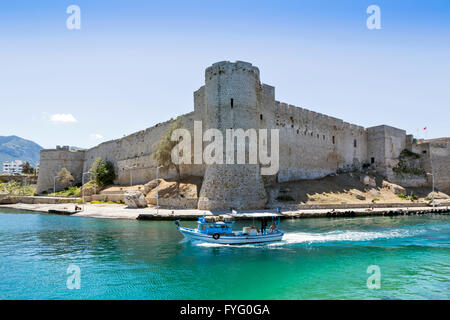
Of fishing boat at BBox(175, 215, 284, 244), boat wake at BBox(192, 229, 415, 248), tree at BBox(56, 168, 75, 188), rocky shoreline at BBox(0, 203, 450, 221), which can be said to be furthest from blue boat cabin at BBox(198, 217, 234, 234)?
tree at BBox(56, 168, 75, 188)

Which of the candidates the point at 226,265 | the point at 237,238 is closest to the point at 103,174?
the point at 237,238

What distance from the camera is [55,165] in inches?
2319

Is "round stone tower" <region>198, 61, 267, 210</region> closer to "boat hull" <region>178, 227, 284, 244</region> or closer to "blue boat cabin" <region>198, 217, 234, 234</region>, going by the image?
"blue boat cabin" <region>198, 217, 234, 234</region>

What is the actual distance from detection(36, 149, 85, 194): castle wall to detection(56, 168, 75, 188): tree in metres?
0.84

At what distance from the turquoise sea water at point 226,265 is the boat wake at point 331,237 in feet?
0.19

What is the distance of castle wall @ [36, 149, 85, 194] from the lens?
57438 millimetres

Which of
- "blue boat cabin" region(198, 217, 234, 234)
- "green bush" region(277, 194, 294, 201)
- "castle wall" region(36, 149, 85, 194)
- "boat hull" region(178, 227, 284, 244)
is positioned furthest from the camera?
"castle wall" region(36, 149, 85, 194)

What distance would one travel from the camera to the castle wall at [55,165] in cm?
5744

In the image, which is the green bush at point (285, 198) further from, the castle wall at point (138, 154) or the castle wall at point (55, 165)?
→ the castle wall at point (55, 165)

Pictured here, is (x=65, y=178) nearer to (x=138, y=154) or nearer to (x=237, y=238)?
(x=138, y=154)

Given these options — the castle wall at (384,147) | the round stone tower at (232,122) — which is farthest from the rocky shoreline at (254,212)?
the castle wall at (384,147)

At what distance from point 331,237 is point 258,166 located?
1282 centimetres
